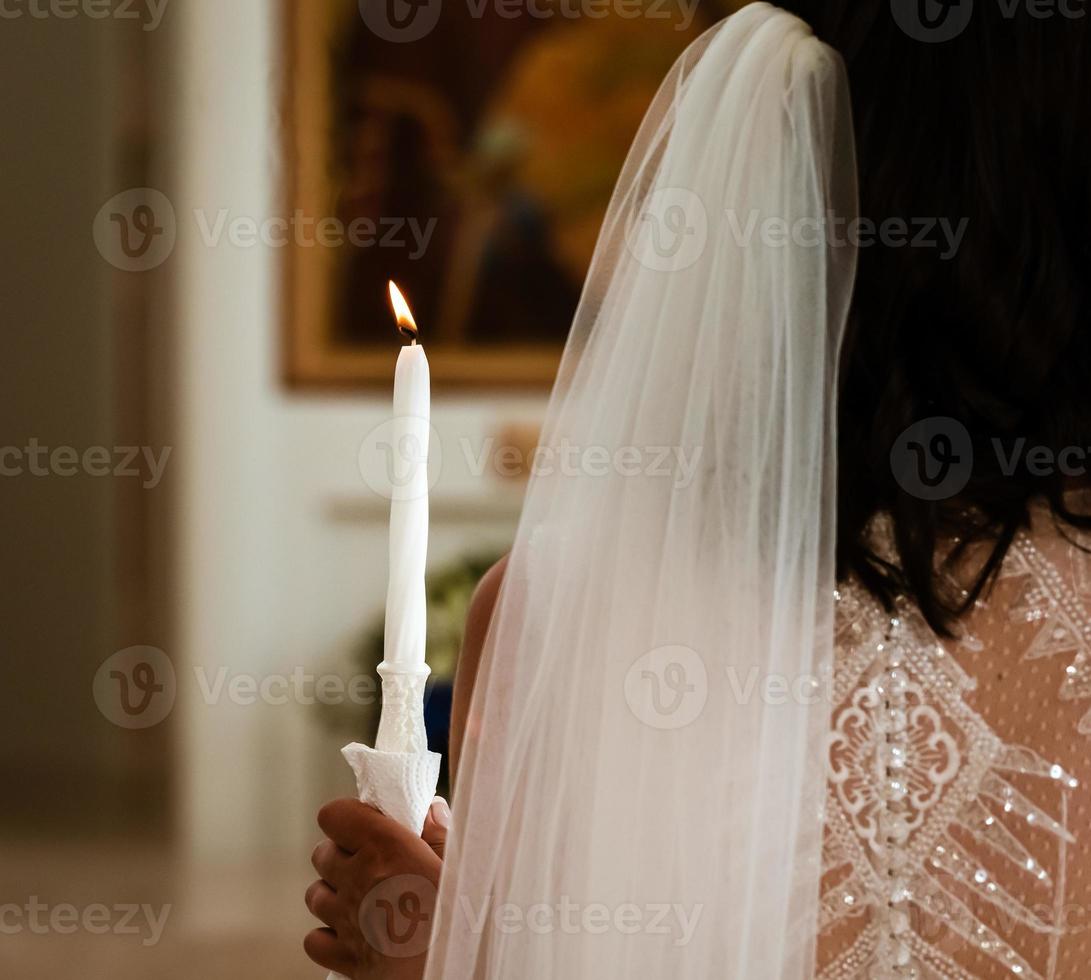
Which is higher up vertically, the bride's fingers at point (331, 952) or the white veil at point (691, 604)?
the white veil at point (691, 604)

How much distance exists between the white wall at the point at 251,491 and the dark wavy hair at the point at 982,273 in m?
3.75

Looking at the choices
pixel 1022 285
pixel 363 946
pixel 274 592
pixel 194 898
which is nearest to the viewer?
pixel 1022 285

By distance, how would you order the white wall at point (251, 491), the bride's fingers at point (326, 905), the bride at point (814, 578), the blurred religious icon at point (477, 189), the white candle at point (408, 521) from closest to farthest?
1. the white candle at point (408, 521)
2. the bride at point (814, 578)
3. the bride's fingers at point (326, 905)
4. the white wall at point (251, 491)
5. the blurred religious icon at point (477, 189)

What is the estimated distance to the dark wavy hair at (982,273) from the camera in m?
0.88

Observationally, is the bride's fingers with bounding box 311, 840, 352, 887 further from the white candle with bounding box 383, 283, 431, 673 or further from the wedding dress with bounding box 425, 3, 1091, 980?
the white candle with bounding box 383, 283, 431, 673

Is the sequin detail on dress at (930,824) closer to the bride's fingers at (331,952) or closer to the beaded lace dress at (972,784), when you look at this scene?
the beaded lace dress at (972,784)

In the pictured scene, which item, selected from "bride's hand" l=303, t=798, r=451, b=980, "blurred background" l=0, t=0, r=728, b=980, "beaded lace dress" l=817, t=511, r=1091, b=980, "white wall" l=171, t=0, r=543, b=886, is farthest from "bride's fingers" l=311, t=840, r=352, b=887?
"white wall" l=171, t=0, r=543, b=886

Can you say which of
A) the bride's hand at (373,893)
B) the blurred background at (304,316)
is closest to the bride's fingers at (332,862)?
the bride's hand at (373,893)

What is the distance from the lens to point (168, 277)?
182 inches

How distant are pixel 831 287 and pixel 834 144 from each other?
0.33 ft

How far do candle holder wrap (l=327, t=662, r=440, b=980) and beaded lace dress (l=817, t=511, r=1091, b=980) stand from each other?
0.30 meters

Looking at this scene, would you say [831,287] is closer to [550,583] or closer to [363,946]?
[550,583]

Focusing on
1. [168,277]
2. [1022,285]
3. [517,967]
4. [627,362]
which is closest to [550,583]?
[627,362]

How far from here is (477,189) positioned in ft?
15.3
